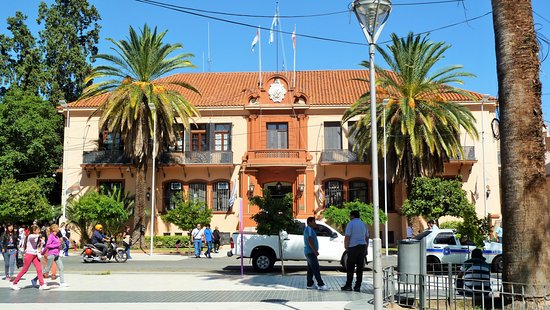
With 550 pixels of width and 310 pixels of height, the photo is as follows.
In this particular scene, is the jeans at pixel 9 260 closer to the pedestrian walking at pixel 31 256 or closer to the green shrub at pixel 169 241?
the pedestrian walking at pixel 31 256

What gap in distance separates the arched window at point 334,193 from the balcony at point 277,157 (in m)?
2.63

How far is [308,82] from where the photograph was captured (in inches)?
1666

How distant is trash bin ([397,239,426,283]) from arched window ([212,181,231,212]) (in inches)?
1116

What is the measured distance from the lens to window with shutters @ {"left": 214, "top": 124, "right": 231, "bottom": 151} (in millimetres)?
38938

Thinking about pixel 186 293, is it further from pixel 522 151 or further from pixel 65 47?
pixel 65 47

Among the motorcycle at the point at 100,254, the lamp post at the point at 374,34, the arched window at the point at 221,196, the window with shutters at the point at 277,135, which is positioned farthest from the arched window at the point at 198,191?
the lamp post at the point at 374,34

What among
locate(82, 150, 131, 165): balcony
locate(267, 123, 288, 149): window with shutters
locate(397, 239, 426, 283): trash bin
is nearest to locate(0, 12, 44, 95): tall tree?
locate(82, 150, 131, 165): balcony

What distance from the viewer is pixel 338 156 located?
3719cm

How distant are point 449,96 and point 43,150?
99.8 feet

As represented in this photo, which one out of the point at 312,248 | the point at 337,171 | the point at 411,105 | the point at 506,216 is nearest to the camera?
the point at 506,216

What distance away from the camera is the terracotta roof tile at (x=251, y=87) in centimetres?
3912

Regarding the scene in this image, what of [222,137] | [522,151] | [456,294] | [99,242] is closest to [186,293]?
[456,294]

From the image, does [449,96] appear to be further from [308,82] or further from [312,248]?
[312,248]

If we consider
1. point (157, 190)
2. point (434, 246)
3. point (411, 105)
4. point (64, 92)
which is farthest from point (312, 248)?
point (64, 92)
